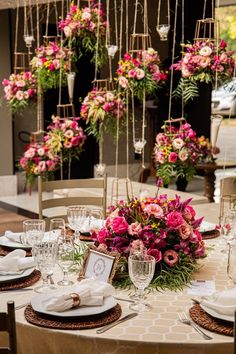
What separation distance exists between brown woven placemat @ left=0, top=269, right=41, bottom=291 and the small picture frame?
18cm

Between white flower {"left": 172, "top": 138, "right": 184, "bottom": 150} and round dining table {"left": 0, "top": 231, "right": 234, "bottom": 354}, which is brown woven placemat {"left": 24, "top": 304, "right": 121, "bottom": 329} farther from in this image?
white flower {"left": 172, "top": 138, "right": 184, "bottom": 150}

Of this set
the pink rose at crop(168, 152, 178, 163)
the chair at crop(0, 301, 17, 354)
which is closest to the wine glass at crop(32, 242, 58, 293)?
the chair at crop(0, 301, 17, 354)

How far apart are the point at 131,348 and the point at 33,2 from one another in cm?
613

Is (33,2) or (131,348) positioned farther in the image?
(33,2)

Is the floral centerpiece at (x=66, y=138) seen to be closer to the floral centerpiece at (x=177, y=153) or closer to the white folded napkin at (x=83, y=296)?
the floral centerpiece at (x=177, y=153)

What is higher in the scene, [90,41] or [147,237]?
[90,41]

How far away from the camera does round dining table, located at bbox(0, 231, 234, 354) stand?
1.87 m

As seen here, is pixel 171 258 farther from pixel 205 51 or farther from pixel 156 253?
pixel 205 51

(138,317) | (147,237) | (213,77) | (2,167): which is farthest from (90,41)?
(138,317)

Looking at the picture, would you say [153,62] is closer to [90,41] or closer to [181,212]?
[90,41]

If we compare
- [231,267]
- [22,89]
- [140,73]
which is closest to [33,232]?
[231,267]

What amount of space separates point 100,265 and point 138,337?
53cm

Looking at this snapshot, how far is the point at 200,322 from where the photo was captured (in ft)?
6.54

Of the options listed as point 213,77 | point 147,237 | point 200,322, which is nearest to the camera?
point 200,322
